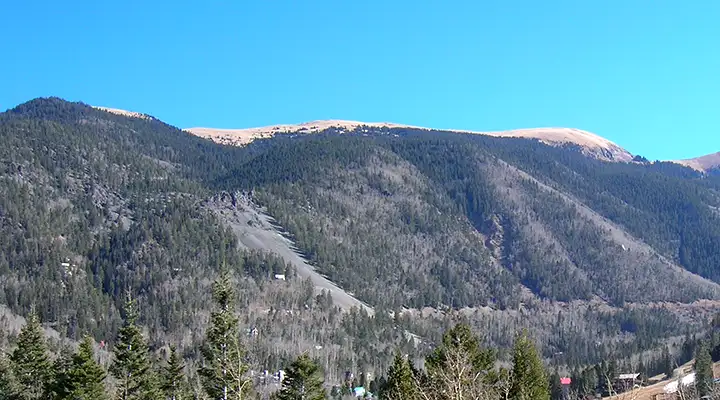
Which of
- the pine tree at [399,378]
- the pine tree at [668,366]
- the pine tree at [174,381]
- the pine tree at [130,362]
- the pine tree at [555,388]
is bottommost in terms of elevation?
the pine tree at [668,366]

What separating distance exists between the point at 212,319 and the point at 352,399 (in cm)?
13073

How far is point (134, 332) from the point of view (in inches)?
1877

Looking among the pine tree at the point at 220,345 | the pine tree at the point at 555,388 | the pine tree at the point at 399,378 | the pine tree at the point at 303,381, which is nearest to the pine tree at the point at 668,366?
the pine tree at the point at 555,388

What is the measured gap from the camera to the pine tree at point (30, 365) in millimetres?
55156

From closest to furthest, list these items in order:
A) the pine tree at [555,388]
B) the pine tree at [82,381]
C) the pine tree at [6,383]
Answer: the pine tree at [82,381], the pine tree at [6,383], the pine tree at [555,388]

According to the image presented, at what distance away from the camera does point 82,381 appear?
46875 mm

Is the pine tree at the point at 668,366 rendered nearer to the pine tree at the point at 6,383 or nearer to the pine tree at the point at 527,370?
the pine tree at the point at 527,370

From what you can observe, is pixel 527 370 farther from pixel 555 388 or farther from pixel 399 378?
pixel 555 388

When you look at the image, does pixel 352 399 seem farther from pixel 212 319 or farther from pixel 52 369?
pixel 212 319

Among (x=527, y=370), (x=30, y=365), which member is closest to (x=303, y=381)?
(x=527, y=370)

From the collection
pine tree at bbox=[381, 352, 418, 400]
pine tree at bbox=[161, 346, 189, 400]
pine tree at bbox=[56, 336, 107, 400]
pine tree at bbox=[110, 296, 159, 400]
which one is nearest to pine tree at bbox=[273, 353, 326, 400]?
pine tree at bbox=[381, 352, 418, 400]

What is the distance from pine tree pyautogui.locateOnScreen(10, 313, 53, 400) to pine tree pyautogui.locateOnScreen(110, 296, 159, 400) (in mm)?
9761

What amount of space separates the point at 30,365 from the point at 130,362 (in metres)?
11.9

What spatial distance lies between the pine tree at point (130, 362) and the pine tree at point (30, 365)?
32.0ft
